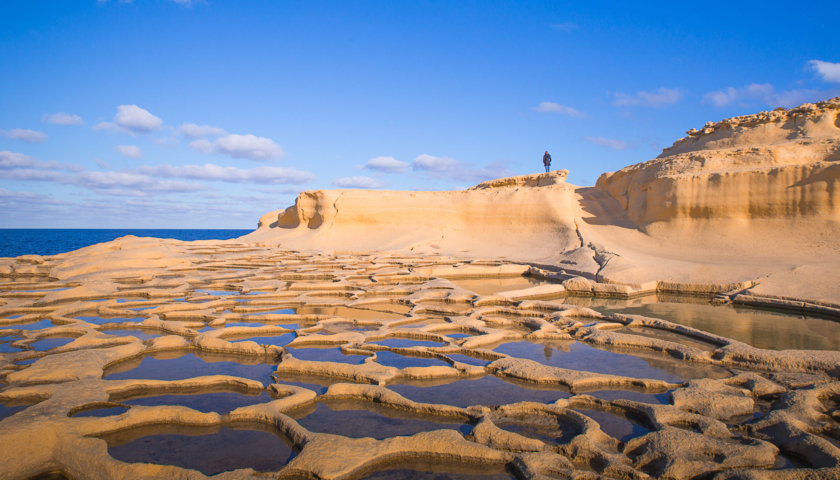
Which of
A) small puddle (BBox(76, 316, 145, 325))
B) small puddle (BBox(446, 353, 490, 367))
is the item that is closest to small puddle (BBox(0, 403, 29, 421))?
small puddle (BBox(76, 316, 145, 325))

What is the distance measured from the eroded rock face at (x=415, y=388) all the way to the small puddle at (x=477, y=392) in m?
0.02

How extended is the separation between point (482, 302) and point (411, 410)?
14.0 ft

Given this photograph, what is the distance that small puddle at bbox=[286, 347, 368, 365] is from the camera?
190 inches

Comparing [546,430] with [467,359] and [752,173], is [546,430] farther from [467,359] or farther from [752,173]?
[752,173]

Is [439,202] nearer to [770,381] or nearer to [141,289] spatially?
[141,289]

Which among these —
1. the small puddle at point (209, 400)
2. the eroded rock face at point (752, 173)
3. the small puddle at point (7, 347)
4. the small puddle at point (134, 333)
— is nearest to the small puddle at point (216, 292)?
the small puddle at point (134, 333)

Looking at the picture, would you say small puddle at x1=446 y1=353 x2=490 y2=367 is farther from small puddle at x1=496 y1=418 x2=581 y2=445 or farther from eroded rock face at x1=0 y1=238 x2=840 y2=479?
small puddle at x1=496 y1=418 x2=581 y2=445

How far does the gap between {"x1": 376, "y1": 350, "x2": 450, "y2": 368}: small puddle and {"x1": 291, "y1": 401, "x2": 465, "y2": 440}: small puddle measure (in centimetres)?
107

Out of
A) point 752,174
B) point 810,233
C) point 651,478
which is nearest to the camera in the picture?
point 651,478

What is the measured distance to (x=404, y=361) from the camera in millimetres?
4883

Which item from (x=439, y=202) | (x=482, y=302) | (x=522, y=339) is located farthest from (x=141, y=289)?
(x=439, y=202)

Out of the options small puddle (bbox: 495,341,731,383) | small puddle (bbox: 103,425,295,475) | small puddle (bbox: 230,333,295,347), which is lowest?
small puddle (bbox: 495,341,731,383)

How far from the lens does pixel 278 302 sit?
7.61 meters

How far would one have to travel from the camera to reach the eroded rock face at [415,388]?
275 cm
